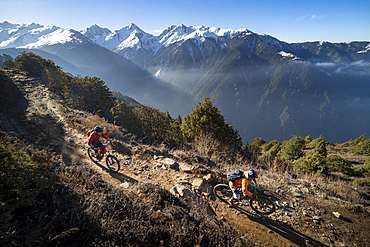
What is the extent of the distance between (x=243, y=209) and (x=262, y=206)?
63 cm

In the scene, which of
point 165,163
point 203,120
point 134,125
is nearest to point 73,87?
point 134,125

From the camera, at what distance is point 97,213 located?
9.31ft

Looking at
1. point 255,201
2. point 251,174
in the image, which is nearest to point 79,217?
point 251,174

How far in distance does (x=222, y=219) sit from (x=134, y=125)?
1413 cm

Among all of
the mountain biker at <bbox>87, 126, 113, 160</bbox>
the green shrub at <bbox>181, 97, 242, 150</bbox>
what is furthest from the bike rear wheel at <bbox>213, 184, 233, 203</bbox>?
the green shrub at <bbox>181, 97, 242, 150</bbox>

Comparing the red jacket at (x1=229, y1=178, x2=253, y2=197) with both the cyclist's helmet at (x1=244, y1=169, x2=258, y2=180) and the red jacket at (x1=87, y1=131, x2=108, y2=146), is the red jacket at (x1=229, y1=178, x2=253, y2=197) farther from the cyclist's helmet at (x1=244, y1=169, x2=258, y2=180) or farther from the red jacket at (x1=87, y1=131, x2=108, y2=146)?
the red jacket at (x1=87, y1=131, x2=108, y2=146)

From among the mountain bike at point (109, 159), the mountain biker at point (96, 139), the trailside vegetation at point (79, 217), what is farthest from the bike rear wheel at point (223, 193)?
the mountain biker at point (96, 139)

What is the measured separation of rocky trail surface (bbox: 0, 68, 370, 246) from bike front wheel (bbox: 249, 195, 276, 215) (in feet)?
0.46

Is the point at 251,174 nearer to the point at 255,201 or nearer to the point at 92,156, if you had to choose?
the point at 255,201

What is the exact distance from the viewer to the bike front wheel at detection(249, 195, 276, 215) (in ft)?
14.4

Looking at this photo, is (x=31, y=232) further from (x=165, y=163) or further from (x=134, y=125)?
(x=134, y=125)

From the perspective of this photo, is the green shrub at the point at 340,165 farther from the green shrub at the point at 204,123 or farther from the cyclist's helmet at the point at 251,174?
the cyclist's helmet at the point at 251,174

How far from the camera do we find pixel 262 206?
180 inches

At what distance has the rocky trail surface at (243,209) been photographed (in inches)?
152
